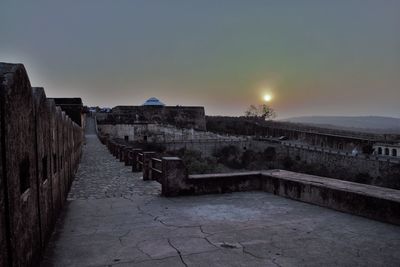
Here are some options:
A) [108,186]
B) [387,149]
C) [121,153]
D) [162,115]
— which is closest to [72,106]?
[121,153]

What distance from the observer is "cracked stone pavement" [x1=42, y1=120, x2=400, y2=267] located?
11.9 ft

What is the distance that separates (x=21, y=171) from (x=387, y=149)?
55910mm

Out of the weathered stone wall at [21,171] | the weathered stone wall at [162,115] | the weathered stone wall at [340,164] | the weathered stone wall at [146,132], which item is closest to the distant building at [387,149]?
the weathered stone wall at [340,164]

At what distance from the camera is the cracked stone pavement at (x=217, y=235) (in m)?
3.63

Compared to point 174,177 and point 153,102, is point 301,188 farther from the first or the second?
point 153,102

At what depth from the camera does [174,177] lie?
709cm

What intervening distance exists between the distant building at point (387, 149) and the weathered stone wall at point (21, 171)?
2114 inches

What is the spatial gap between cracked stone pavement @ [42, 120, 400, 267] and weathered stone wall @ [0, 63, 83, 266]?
61 centimetres

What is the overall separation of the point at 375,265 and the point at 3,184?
346cm

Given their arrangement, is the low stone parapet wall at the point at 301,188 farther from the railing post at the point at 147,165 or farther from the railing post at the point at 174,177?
the railing post at the point at 147,165

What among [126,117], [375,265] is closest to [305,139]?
[126,117]

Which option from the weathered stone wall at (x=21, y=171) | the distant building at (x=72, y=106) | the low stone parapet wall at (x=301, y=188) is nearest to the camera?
the weathered stone wall at (x=21, y=171)

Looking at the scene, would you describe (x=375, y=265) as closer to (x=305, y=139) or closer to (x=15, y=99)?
(x=15, y=99)

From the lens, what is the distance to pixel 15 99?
2.70m
